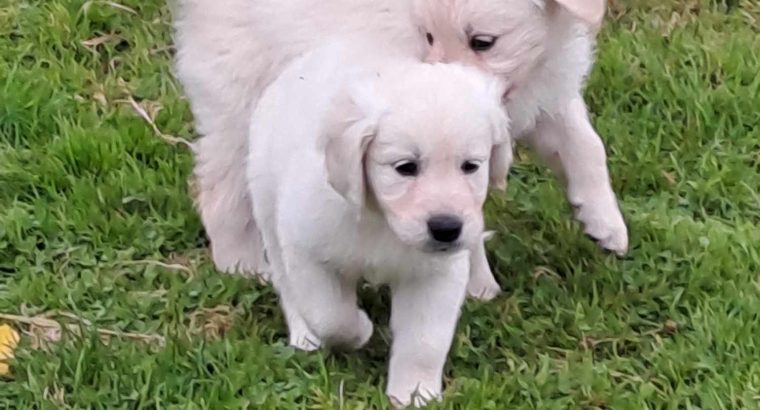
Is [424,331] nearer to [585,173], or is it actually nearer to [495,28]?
[495,28]

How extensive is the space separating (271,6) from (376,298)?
789 millimetres

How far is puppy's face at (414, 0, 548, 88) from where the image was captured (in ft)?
12.8

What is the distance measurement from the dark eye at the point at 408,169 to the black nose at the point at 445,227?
0.10 metres

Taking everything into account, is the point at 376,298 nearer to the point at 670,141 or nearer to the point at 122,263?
the point at 122,263

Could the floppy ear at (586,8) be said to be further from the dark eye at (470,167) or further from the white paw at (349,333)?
the white paw at (349,333)

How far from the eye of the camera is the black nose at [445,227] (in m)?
3.36

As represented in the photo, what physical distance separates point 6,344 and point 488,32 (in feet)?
4.42

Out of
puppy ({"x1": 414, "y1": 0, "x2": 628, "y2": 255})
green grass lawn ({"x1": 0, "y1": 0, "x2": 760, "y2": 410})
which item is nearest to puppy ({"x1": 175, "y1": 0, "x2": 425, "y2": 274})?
green grass lawn ({"x1": 0, "y1": 0, "x2": 760, "y2": 410})

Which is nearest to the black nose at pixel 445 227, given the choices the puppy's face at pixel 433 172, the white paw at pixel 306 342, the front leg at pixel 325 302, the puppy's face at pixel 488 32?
the puppy's face at pixel 433 172

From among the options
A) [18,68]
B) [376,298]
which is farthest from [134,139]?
[376,298]

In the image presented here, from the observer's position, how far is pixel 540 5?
409cm

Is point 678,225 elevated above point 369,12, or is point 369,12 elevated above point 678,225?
point 369,12

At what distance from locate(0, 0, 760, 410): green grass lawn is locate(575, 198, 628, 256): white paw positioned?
46mm

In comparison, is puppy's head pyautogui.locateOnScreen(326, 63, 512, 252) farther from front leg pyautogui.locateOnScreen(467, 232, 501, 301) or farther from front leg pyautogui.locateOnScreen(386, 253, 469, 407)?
front leg pyautogui.locateOnScreen(467, 232, 501, 301)
